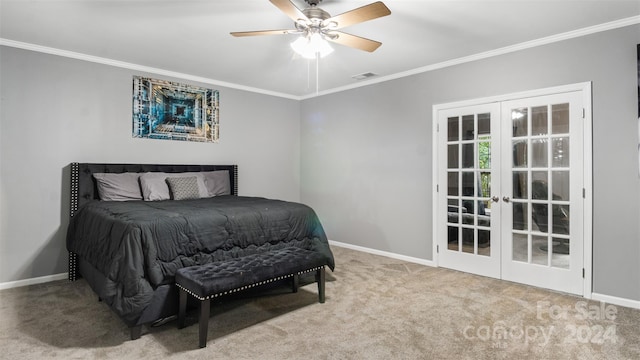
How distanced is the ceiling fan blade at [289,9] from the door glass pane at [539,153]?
259cm

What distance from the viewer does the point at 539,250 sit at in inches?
137

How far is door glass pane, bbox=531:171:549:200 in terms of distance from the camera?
346cm

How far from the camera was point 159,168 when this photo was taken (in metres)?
4.44

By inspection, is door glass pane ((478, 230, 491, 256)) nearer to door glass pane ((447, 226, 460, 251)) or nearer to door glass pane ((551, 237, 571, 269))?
door glass pane ((447, 226, 460, 251))

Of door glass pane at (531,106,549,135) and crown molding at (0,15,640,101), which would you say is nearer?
crown molding at (0,15,640,101)

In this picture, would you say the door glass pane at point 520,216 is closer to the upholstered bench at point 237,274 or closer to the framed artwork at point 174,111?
the upholstered bench at point 237,274

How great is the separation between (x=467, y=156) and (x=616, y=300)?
1.86m

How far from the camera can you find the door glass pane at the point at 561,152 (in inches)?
131

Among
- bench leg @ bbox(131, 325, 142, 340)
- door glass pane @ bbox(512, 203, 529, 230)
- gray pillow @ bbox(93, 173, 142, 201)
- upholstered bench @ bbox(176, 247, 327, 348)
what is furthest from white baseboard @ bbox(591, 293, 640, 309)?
gray pillow @ bbox(93, 173, 142, 201)

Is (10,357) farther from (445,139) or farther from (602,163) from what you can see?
(602,163)

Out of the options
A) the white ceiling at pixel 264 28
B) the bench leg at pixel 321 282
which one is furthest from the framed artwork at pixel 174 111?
the bench leg at pixel 321 282

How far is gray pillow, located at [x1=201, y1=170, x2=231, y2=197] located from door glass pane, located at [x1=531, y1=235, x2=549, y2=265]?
3.74 m

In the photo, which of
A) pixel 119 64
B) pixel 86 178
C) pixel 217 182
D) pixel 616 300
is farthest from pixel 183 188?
pixel 616 300

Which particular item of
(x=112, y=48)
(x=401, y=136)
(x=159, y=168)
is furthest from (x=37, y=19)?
(x=401, y=136)
